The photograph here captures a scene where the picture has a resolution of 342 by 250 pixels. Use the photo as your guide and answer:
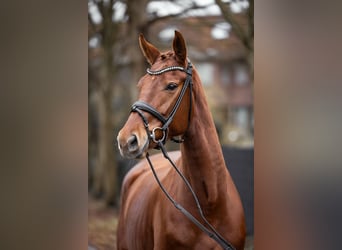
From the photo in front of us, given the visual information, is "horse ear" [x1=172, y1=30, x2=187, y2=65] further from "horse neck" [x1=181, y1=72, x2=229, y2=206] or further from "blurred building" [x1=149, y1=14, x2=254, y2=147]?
"blurred building" [x1=149, y1=14, x2=254, y2=147]

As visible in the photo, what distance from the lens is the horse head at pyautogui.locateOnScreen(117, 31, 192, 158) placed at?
143 centimetres

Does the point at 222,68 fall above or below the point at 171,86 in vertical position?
above

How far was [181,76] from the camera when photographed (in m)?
1.53

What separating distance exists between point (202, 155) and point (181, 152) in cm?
9

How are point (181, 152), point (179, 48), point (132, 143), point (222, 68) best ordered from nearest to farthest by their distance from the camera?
point (132, 143)
point (179, 48)
point (181, 152)
point (222, 68)

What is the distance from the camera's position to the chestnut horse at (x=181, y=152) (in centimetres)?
147

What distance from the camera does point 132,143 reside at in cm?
142

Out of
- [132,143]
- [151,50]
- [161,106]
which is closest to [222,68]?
[151,50]

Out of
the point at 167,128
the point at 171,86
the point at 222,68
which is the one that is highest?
the point at 222,68

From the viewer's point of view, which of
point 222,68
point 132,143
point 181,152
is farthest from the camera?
point 222,68

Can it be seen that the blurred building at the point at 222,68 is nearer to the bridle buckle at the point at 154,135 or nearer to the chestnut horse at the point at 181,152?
the chestnut horse at the point at 181,152

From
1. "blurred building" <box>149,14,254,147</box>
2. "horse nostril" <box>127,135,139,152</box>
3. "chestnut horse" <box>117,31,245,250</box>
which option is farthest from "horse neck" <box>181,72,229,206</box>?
"blurred building" <box>149,14,254,147</box>

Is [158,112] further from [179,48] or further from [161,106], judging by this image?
[179,48]
